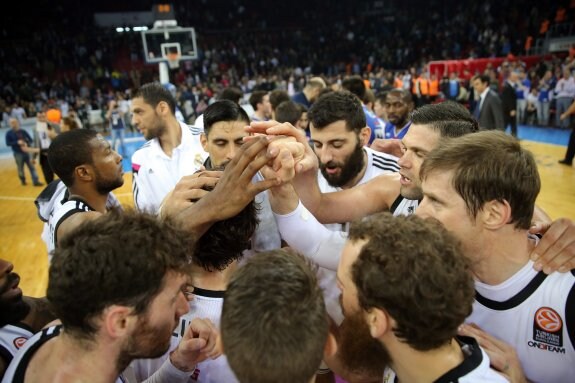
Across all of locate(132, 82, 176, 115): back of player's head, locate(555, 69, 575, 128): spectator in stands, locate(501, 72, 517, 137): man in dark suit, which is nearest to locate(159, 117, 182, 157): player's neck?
locate(132, 82, 176, 115): back of player's head

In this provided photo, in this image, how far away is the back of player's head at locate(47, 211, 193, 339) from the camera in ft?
4.69

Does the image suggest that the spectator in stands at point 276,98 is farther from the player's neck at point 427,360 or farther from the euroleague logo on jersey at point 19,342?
Result: the player's neck at point 427,360

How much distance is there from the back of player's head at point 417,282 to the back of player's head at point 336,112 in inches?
82.4

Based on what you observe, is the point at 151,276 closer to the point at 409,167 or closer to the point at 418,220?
the point at 418,220

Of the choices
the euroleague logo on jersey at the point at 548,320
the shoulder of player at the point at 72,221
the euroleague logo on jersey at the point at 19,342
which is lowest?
the euroleague logo on jersey at the point at 19,342

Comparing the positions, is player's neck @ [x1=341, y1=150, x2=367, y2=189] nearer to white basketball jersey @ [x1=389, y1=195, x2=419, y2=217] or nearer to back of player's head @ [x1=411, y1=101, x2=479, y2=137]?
white basketball jersey @ [x1=389, y1=195, x2=419, y2=217]

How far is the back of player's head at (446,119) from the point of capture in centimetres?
265

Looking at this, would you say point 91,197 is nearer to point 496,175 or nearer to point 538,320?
point 496,175

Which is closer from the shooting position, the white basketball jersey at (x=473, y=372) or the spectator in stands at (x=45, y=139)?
the white basketball jersey at (x=473, y=372)

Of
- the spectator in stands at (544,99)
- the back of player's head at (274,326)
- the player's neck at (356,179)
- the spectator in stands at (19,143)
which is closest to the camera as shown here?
the back of player's head at (274,326)

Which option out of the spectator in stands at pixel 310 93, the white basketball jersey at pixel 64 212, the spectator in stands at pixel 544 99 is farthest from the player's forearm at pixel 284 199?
the spectator in stands at pixel 544 99

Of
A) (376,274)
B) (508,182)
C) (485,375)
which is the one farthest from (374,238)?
(508,182)

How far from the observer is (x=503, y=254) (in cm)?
188

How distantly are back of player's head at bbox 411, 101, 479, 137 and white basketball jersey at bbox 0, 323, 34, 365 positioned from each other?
8.20ft
